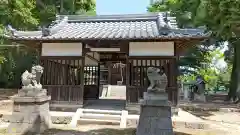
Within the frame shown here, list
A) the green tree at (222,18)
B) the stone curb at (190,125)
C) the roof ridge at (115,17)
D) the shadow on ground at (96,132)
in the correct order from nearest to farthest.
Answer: the shadow on ground at (96,132), the stone curb at (190,125), the green tree at (222,18), the roof ridge at (115,17)

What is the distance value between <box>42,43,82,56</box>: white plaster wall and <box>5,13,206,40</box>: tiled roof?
1.40 feet

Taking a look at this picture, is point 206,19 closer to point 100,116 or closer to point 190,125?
point 190,125

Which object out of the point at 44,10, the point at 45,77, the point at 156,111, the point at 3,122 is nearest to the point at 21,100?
the point at 3,122

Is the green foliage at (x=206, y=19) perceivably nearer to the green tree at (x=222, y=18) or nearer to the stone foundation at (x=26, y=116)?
the green tree at (x=222, y=18)

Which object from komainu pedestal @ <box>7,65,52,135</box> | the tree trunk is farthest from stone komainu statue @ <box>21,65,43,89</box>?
the tree trunk

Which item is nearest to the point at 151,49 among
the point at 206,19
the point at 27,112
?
the point at 206,19

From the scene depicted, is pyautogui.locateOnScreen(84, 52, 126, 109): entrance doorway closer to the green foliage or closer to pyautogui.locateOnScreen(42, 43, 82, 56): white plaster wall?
pyautogui.locateOnScreen(42, 43, 82, 56): white plaster wall

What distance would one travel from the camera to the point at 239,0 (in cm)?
1130

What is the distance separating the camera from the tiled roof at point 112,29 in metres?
10.9

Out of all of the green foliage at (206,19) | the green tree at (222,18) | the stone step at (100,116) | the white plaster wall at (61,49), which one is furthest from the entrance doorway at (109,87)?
the green foliage at (206,19)

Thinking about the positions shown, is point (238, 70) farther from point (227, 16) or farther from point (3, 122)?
point (3, 122)

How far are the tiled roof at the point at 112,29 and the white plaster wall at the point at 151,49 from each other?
0.42 meters

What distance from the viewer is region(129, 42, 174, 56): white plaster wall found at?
11.1 meters

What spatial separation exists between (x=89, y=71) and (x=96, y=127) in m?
6.66
